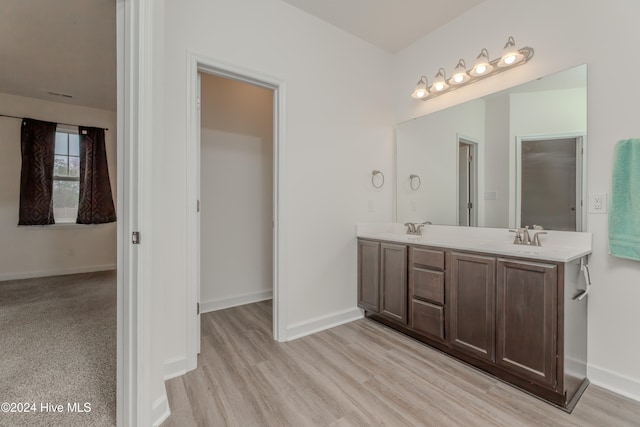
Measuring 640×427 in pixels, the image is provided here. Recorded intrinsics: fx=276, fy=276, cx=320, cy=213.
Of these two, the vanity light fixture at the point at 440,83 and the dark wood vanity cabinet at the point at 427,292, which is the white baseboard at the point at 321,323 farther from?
the vanity light fixture at the point at 440,83

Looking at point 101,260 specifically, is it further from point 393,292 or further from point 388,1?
point 388,1

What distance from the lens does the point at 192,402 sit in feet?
5.06

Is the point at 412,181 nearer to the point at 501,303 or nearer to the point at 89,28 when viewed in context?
the point at 501,303

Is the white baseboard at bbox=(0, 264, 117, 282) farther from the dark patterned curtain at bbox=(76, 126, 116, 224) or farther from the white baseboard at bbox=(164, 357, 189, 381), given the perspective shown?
the white baseboard at bbox=(164, 357, 189, 381)

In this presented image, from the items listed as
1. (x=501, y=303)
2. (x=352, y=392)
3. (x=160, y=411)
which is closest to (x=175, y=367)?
(x=160, y=411)

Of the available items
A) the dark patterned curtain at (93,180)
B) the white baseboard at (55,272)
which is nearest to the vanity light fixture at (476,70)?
the dark patterned curtain at (93,180)

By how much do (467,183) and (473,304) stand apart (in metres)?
1.12

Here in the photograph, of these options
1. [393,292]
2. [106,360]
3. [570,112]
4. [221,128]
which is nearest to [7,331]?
[106,360]

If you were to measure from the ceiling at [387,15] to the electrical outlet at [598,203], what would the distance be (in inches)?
70.3

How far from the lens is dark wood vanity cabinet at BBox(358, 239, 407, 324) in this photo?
2336 mm

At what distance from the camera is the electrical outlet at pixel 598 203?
1727 millimetres

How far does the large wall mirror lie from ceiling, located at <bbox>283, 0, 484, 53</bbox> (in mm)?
811

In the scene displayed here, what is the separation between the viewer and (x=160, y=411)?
1.39m

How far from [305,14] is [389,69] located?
1.12 m
